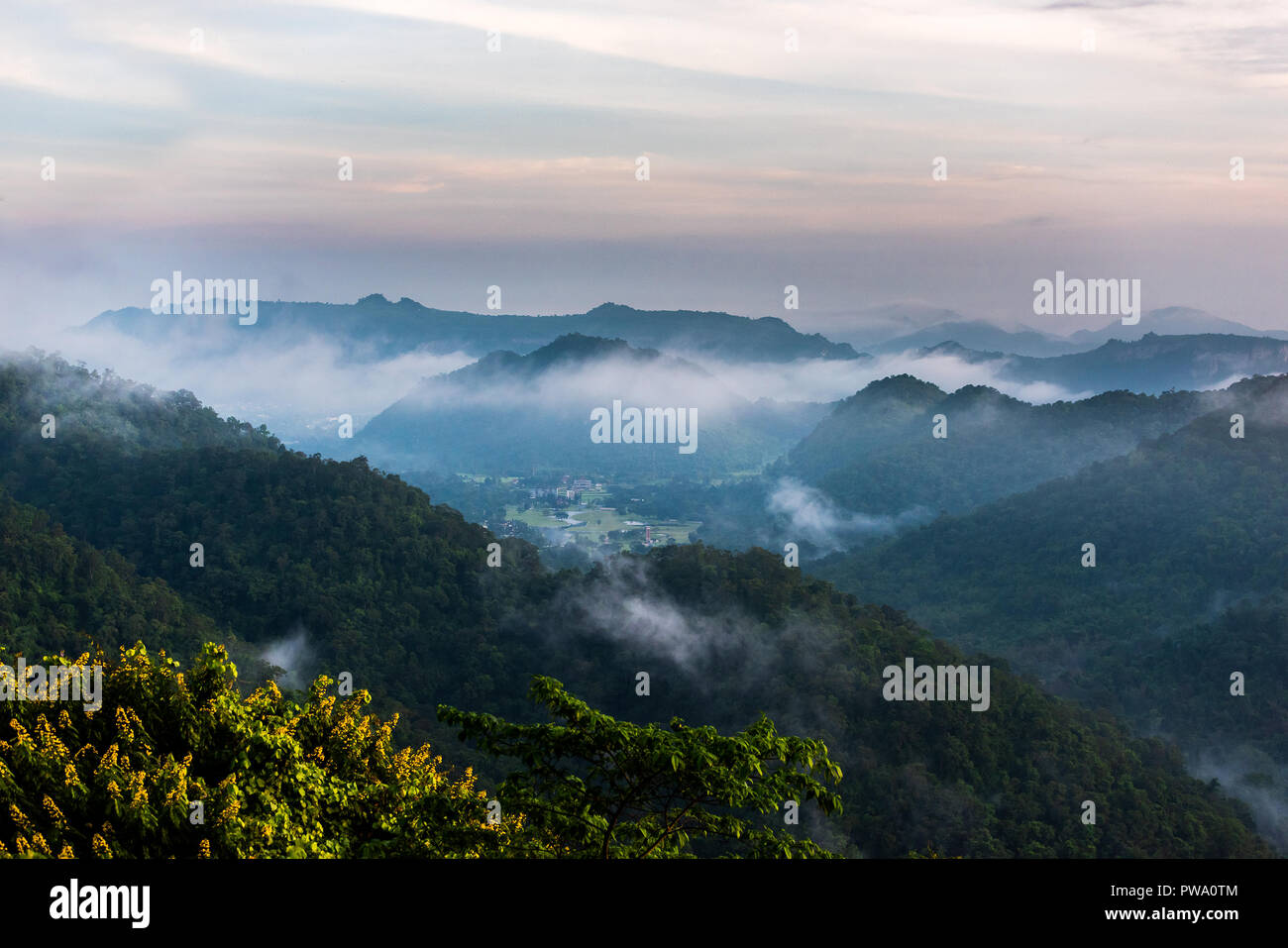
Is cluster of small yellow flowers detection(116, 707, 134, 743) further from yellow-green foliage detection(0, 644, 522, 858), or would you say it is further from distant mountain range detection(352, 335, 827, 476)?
distant mountain range detection(352, 335, 827, 476)

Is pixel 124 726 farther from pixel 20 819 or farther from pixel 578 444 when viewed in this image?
pixel 578 444

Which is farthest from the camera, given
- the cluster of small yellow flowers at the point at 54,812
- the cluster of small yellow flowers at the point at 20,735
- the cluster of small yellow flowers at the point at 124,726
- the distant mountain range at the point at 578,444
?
the distant mountain range at the point at 578,444

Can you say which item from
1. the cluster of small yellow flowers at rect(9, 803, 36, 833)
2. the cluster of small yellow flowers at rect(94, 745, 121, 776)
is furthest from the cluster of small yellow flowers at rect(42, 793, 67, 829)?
the cluster of small yellow flowers at rect(94, 745, 121, 776)

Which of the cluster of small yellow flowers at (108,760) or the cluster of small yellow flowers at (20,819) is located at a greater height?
the cluster of small yellow flowers at (108,760)

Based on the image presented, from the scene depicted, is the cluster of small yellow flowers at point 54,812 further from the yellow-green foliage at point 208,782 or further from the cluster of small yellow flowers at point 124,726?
the cluster of small yellow flowers at point 124,726

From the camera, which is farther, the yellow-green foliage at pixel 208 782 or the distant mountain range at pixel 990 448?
the distant mountain range at pixel 990 448

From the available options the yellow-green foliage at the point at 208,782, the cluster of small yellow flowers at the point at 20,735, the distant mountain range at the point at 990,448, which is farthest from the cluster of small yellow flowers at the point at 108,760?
the distant mountain range at the point at 990,448

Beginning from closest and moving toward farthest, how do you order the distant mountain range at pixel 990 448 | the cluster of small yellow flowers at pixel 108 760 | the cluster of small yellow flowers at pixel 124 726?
the cluster of small yellow flowers at pixel 108 760 < the cluster of small yellow flowers at pixel 124 726 < the distant mountain range at pixel 990 448

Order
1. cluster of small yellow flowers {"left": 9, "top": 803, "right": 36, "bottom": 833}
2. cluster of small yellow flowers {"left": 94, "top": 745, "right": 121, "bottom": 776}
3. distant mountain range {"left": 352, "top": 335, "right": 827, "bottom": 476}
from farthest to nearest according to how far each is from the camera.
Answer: distant mountain range {"left": 352, "top": 335, "right": 827, "bottom": 476}, cluster of small yellow flowers {"left": 94, "top": 745, "right": 121, "bottom": 776}, cluster of small yellow flowers {"left": 9, "top": 803, "right": 36, "bottom": 833}

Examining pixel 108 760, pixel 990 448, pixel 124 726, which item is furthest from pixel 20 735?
pixel 990 448
